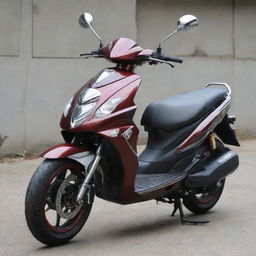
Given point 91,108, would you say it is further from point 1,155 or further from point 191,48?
point 191,48

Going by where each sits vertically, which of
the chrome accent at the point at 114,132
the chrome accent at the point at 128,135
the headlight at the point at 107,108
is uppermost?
the headlight at the point at 107,108

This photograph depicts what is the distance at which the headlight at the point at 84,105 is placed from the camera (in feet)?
15.2

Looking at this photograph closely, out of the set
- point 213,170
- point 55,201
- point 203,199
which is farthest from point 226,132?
point 55,201

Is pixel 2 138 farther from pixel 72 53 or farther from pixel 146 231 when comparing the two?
pixel 146 231

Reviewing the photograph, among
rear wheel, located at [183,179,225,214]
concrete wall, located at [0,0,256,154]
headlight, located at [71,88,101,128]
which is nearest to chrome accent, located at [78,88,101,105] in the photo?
headlight, located at [71,88,101,128]

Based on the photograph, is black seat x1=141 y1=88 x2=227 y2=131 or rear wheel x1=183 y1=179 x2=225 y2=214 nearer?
black seat x1=141 y1=88 x2=227 y2=131

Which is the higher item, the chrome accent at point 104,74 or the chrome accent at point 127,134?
the chrome accent at point 104,74

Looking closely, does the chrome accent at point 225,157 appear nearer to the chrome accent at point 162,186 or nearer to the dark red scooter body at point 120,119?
the chrome accent at point 162,186

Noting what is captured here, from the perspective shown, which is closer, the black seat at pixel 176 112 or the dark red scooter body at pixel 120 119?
the dark red scooter body at pixel 120 119

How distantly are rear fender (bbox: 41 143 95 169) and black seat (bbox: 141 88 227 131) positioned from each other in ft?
2.81

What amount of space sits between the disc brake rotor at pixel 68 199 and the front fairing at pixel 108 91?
0.38 meters

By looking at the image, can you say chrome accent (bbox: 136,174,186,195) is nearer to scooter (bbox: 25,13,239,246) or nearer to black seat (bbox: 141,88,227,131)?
scooter (bbox: 25,13,239,246)

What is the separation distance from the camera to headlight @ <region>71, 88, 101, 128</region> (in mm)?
4629

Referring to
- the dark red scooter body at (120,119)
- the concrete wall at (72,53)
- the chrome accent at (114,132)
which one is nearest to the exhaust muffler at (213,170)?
the dark red scooter body at (120,119)
